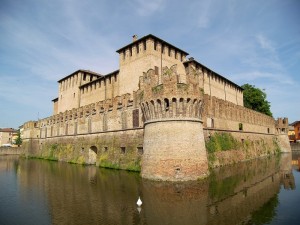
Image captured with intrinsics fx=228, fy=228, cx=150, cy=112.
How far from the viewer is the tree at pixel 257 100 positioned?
5403 cm

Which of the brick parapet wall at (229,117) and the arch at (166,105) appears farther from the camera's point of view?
the brick parapet wall at (229,117)

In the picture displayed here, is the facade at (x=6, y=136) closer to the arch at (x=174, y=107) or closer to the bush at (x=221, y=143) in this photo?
the bush at (x=221, y=143)

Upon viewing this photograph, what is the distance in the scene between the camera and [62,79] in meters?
47.1

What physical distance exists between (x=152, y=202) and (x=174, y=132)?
6446 millimetres

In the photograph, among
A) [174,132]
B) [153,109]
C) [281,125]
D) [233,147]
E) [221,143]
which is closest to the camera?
[174,132]

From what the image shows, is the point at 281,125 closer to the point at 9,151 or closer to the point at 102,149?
the point at 102,149

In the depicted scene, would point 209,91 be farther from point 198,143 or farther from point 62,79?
point 62,79

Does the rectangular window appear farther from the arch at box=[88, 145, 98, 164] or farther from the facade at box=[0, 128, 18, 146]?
the facade at box=[0, 128, 18, 146]

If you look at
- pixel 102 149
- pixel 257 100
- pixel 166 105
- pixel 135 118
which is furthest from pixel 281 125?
pixel 166 105

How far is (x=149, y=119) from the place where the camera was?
61.2 feet

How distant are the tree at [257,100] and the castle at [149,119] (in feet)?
19.9

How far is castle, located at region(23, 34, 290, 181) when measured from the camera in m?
17.2

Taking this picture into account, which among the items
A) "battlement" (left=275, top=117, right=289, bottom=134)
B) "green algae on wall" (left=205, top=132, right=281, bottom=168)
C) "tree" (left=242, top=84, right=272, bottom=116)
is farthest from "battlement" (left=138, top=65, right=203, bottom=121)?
"tree" (left=242, top=84, right=272, bottom=116)

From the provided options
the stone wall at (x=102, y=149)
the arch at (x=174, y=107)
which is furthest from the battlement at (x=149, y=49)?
the arch at (x=174, y=107)
